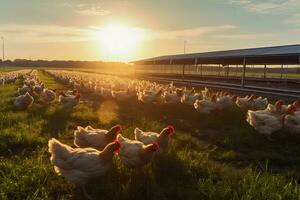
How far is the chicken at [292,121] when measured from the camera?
1058 centimetres

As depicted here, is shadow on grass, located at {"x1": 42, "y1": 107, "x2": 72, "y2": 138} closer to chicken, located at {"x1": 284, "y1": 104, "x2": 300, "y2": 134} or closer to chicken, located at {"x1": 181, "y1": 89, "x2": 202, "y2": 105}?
chicken, located at {"x1": 181, "y1": 89, "x2": 202, "y2": 105}

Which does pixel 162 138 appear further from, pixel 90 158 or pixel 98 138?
pixel 90 158

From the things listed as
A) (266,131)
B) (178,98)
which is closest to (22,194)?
(266,131)

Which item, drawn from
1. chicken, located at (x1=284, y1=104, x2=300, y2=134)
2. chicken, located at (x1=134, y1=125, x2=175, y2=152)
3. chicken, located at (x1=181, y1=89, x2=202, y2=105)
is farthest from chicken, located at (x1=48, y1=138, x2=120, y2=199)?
chicken, located at (x1=181, y1=89, x2=202, y2=105)

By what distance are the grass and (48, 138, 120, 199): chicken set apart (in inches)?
14.8

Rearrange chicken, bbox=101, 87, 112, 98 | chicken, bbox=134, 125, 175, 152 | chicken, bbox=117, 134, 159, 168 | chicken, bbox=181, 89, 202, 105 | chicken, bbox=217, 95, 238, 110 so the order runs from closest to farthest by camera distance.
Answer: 1. chicken, bbox=117, 134, 159, 168
2. chicken, bbox=134, 125, 175, 152
3. chicken, bbox=217, 95, 238, 110
4. chicken, bbox=181, 89, 202, 105
5. chicken, bbox=101, 87, 112, 98

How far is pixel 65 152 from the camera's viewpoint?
6145 millimetres

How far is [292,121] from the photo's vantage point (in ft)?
35.1

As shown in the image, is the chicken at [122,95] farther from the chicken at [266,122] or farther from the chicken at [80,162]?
the chicken at [80,162]

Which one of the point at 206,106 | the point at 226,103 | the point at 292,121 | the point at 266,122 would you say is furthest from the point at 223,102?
the point at 292,121

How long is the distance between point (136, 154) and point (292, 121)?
6.13 m

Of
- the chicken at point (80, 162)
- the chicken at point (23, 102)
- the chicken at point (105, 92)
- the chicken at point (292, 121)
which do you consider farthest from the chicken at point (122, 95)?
the chicken at point (80, 162)

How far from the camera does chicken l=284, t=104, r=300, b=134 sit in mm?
10578

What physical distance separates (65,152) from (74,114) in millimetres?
8669
